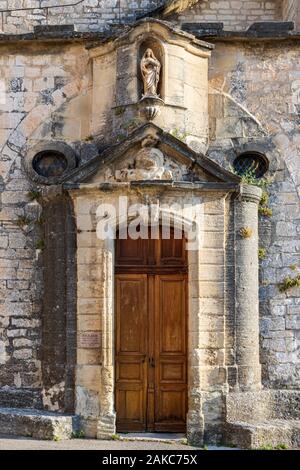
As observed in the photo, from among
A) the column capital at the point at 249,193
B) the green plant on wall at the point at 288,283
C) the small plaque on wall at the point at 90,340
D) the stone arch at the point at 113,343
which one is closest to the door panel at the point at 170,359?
the stone arch at the point at 113,343

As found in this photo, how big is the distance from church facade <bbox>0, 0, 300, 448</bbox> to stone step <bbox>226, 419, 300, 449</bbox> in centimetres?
2

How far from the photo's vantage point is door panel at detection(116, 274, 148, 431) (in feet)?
30.2

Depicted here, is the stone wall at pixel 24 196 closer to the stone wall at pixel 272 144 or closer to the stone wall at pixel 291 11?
the stone wall at pixel 272 144

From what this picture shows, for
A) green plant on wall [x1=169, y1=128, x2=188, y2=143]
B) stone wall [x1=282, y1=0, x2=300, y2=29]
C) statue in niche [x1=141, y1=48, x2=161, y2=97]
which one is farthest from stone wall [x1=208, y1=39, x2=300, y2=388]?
stone wall [x1=282, y1=0, x2=300, y2=29]

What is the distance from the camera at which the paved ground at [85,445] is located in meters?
8.29

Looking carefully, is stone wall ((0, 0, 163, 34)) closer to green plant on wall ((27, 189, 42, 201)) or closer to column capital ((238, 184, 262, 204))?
green plant on wall ((27, 189, 42, 201))

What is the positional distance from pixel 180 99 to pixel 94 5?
3.99 m

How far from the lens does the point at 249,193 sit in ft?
30.3

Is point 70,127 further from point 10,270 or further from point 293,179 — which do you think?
point 293,179

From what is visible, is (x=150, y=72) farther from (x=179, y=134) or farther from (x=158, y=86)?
(x=179, y=134)

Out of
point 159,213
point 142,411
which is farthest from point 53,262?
point 142,411

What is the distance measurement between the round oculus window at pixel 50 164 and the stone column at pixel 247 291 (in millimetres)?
2437

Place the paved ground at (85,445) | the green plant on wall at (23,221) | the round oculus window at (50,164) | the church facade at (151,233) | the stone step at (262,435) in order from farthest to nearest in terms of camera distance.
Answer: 1. the round oculus window at (50,164)
2. the green plant on wall at (23,221)
3. the church facade at (151,233)
4. the stone step at (262,435)
5. the paved ground at (85,445)

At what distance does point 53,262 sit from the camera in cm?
934
